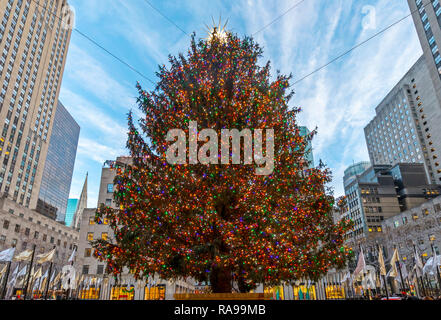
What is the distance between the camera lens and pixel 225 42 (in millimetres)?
14516

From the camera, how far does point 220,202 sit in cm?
1055

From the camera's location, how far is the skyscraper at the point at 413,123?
105 m

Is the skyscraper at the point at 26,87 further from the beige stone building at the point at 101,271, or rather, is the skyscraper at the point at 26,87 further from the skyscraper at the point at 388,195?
the skyscraper at the point at 388,195

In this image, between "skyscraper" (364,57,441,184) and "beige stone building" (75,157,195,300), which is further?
"skyscraper" (364,57,441,184)

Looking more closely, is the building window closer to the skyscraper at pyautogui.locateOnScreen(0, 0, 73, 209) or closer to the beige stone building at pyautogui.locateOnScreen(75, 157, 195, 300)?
the beige stone building at pyautogui.locateOnScreen(75, 157, 195, 300)

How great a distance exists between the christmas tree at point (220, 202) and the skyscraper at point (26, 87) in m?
88.8

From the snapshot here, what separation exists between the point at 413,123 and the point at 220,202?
13245 centimetres

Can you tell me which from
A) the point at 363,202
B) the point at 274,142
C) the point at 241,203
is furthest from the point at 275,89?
the point at 363,202

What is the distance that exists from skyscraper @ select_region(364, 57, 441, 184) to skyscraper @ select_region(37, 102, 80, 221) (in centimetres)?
18064

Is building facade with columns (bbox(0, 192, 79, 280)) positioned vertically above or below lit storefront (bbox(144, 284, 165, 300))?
above

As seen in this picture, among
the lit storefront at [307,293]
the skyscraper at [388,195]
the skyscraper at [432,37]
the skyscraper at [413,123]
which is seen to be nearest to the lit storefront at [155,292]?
the lit storefront at [307,293]

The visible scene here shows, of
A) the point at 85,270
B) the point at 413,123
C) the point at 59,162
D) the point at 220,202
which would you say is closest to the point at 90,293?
the point at 85,270

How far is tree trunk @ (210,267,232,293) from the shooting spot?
33.4ft

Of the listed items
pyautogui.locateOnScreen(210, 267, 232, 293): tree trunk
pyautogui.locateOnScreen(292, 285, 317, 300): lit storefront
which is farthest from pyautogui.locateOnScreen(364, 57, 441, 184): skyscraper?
pyautogui.locateOnScreen(210, 267, 232, 293): tree trunk
